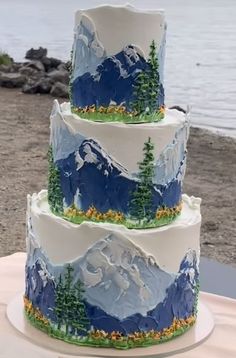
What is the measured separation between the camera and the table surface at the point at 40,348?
2898mm

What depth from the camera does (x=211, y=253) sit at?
6.02 metres

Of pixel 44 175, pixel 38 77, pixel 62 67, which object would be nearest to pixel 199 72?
pixel 62 67

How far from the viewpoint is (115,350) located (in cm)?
289

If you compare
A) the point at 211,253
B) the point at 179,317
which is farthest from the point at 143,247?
the point at 211,253

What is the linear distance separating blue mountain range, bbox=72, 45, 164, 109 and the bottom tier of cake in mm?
470

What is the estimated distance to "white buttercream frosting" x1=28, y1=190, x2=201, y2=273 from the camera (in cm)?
284

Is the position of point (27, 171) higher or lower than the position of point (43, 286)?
lower

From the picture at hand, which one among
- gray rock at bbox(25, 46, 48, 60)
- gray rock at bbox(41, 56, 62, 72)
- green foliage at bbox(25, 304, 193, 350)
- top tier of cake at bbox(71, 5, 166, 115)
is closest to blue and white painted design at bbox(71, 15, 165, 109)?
top tier of cake at bbox(71, 5, 166, 115)

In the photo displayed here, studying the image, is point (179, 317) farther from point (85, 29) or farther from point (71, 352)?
point (85, 29)

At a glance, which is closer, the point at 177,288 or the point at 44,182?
the point at 177,288

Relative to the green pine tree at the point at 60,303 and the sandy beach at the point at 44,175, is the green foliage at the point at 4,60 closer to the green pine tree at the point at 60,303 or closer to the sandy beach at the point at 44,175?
the sandy beach at the point at 44,175

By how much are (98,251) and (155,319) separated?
35 centimetres

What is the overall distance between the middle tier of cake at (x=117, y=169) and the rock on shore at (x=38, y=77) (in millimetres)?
9786

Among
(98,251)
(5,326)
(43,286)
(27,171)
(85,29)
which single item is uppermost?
(85,29)
